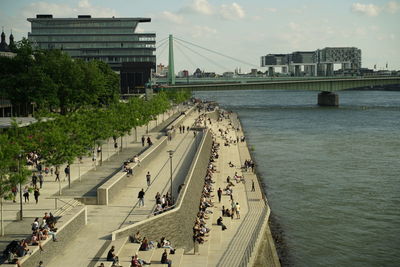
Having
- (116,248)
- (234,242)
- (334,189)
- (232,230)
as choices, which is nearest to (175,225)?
(234,242)

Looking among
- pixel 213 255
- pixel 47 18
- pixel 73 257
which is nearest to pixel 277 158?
pixel 213 255

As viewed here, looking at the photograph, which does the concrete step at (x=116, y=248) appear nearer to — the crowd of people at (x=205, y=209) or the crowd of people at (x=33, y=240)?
the crowd of people at (x=33, y=240)

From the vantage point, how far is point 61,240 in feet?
65.7

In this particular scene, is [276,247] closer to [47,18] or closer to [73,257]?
[73,257]

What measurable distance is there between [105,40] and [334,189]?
354 ft

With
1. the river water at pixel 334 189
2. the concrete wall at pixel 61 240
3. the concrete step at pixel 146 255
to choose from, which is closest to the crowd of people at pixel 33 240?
the concrete wall at pixel 61 240

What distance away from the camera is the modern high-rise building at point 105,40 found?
139 m

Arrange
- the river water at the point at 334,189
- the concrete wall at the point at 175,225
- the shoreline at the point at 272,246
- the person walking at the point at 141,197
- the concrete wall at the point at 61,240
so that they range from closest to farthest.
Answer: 1. the concrete wall at the point at 61,240
2. the concrete wall at the point at 175,225
3. the shoreline at the point at 272,246
4. the person walking at the point at 141,197
5. the river water at the point at 334,189

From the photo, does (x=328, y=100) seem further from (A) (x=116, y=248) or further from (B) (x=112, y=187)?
(A) (x=116, y=248)

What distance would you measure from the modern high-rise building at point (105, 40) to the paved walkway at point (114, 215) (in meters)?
104

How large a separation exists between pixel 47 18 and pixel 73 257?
5187 inches

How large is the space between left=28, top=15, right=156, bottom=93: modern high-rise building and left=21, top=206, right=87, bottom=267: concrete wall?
11833cm

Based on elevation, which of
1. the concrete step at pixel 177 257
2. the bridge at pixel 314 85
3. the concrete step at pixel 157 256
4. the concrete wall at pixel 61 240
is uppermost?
the bridge at pixel 314 85

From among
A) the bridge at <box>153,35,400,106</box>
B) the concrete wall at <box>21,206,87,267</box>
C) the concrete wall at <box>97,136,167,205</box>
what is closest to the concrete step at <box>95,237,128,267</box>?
the concrete wall at <box>21,206,87,267</box>
